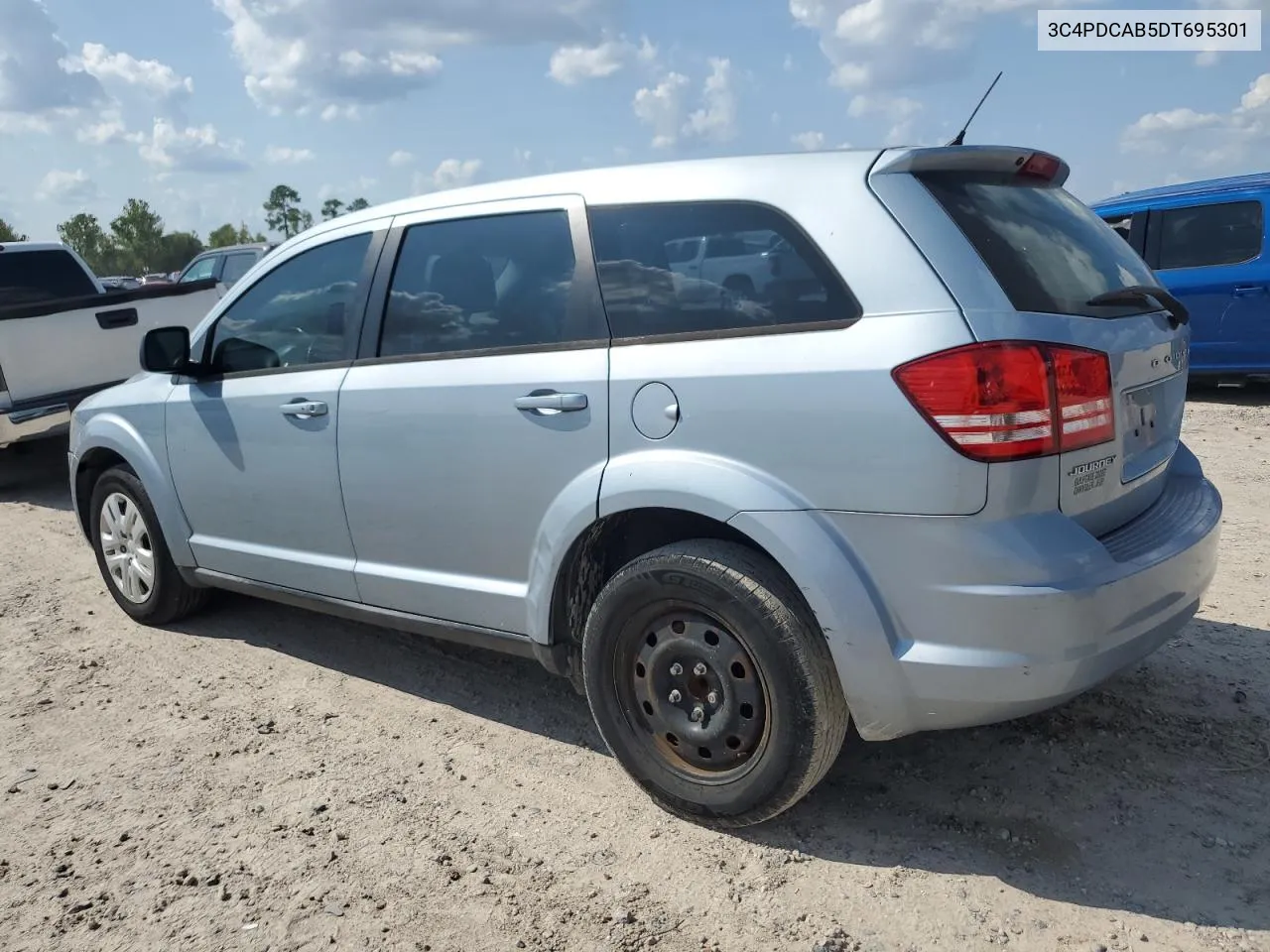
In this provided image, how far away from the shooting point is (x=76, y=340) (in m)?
8.02

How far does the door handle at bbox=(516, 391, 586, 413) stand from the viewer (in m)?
3.10

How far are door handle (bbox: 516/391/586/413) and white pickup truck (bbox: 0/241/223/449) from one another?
5.43 m

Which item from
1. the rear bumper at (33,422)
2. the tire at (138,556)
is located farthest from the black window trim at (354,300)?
the rear bumper at (33,422)

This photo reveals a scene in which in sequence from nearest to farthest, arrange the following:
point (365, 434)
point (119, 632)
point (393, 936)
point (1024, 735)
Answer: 1. point (393, 936)
2. point (1024, 735)
3. point (365, 434)
4. point (119, 632)

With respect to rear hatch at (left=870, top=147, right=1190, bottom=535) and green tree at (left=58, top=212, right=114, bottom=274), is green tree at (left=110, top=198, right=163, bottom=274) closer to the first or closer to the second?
green tree at (left=58, top=212, right=114, bottom=274)

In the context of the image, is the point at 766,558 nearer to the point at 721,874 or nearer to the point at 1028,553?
the point at 1028,553

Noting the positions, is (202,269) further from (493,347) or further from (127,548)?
(493,347)

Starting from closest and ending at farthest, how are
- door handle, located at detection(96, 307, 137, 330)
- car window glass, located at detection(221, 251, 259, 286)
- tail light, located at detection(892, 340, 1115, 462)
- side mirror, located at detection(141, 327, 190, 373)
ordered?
tail light, located at detection(892, 340, 1115, 462) → side mirror, located at detection(141, 327, 190, 373) → door handle, located at detection(96, 307, 137, 330) → car window glass, located at detection(221, 251, 259, 286)

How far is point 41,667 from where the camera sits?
4.68 m

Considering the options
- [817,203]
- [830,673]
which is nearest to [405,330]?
[817,203]

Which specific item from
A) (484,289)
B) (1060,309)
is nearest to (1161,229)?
(1060,309)

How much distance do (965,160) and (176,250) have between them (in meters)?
108

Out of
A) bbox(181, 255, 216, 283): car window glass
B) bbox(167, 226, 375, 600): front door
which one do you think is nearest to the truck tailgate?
bbox(167, 226, 375, 600): front door

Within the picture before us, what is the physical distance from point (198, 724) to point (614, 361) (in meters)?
2.24
